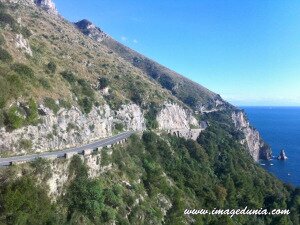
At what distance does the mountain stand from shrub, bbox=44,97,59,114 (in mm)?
263

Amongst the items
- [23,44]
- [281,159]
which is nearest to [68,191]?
[23,44]

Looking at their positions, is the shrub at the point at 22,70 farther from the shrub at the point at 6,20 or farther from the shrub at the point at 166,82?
the shrub at the point at 166,82

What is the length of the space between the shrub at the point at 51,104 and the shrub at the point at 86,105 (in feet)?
36.5

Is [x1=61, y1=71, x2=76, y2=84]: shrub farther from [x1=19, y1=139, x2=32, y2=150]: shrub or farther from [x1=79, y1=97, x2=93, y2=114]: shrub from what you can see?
[x1=19, y1=139, x2=32, y2=150]: shrub

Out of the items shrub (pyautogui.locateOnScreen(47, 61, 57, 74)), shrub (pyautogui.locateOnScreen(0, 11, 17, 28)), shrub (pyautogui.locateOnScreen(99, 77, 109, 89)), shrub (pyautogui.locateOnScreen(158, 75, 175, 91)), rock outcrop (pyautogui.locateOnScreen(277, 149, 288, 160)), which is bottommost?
rock outcrop (pyautogui.locateOnScreen(277, 149, 288, 160))

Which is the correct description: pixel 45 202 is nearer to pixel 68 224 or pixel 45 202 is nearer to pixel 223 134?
pixel 68 224

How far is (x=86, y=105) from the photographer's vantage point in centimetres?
6844

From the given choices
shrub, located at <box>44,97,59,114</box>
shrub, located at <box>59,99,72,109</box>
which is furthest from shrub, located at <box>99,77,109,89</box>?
shrub, located at <box>44,97,59,114</box>

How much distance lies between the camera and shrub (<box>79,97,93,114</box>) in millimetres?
67262

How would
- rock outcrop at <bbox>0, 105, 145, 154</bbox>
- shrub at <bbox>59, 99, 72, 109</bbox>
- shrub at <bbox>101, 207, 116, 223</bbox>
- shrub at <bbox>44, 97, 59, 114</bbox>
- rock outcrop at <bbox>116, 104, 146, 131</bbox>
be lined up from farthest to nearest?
rock outcrop at <bbox>116, 104, 146, 131</bbox>, shrub at <bbox>59, 99, 72, 109</bbox>, shrub at <bbox>44, 97, 59, 114</bbox>, rock outcrop at <bbox>0, 105, 145, 154</bbox>, shrub at <bbox>101, 207, 116, 223</bbox>

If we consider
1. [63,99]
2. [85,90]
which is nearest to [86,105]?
[85,90]

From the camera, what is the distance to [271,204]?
89.1m

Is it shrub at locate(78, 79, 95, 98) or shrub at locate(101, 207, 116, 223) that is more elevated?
shrub at locate(78, 79, 95, 98)

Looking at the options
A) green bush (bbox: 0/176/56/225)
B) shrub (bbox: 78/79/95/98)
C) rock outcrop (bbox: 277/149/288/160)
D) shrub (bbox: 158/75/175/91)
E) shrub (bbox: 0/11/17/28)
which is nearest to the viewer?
green bush (bbox: 0/176/56/225)
